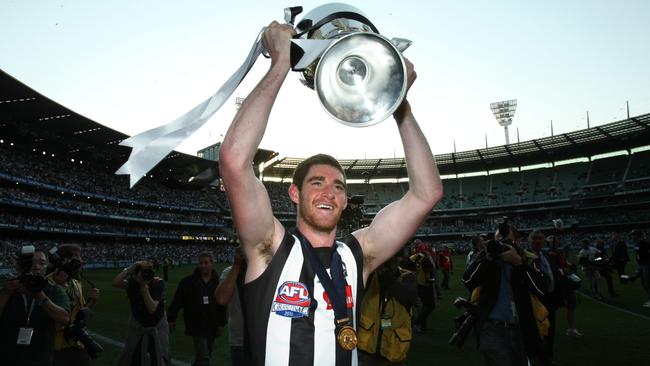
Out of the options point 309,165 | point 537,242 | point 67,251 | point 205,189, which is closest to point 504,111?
point 205,189

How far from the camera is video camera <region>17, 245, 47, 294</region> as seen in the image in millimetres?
4125

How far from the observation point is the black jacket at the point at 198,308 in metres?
6.39

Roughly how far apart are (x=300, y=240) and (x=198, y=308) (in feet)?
15.8

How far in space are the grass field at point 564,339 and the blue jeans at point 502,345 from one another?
2.55 meters

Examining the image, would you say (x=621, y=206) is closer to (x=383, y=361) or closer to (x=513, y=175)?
(x=513, y=175)

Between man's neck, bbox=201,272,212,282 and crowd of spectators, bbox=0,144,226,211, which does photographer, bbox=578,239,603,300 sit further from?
crowd of spectators, bbox=0,144,226,211

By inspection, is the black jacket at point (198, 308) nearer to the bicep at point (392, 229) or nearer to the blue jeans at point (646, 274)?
the bicep at point (392, 229)

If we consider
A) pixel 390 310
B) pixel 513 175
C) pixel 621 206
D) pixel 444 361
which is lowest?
pixel 444 361

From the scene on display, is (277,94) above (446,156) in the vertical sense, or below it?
below

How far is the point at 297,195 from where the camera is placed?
243 cm

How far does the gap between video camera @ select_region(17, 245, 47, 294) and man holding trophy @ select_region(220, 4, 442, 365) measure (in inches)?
121

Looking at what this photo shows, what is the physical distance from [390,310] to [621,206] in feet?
198

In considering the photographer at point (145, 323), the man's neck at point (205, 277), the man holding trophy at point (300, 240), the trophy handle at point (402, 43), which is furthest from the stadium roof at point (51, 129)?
the trophy handle at point (402, 43)

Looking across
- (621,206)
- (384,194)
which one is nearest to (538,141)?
(621,206)
